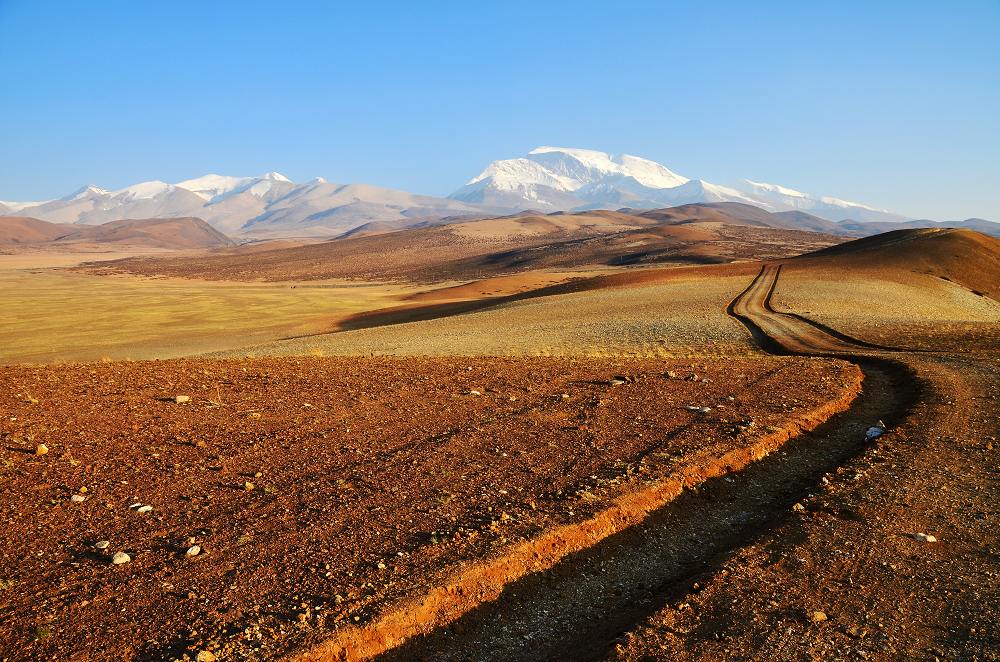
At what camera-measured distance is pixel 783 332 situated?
2623 cm

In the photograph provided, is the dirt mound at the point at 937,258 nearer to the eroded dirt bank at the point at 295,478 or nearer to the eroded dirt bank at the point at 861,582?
the eroded dirt bank at the point at 295,478

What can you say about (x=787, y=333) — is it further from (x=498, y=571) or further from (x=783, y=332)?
(x=498, y=571)

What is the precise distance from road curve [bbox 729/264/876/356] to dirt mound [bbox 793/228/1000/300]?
19248mm

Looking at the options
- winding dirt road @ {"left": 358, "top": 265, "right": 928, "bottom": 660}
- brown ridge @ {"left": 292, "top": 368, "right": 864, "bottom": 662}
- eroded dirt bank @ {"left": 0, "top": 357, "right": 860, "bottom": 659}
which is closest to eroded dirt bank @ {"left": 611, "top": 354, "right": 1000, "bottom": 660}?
winding dirt road @ {"left": 358, "top": 265, "right": 928, "bottom": 660}

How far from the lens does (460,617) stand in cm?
592

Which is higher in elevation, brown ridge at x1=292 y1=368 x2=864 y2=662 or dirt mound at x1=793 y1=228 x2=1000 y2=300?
dirt mound at x1=793 y1=228 x2=1000 y2=300

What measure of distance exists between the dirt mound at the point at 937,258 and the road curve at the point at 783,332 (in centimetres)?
1925

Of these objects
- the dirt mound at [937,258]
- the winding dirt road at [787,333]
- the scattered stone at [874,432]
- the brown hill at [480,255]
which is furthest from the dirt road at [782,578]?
the brown hill at [480,255]

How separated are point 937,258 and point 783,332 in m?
37.5

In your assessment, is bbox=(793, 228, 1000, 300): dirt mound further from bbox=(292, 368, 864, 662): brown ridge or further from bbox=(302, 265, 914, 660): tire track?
bbox=(292, 368, 864, 662): brown ridge

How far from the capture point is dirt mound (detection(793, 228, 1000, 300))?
49.4 metres

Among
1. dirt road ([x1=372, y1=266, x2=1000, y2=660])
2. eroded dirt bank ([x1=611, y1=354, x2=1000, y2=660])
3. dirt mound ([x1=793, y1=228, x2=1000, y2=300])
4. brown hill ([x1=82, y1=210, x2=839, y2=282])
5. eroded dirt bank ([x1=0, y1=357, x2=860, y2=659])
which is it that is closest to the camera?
eroded dirt bank ([x1=611, y1=354, x2=1000, y2=660])

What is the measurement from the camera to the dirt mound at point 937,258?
162 feet

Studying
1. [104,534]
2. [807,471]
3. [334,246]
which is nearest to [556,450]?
[807,471]
